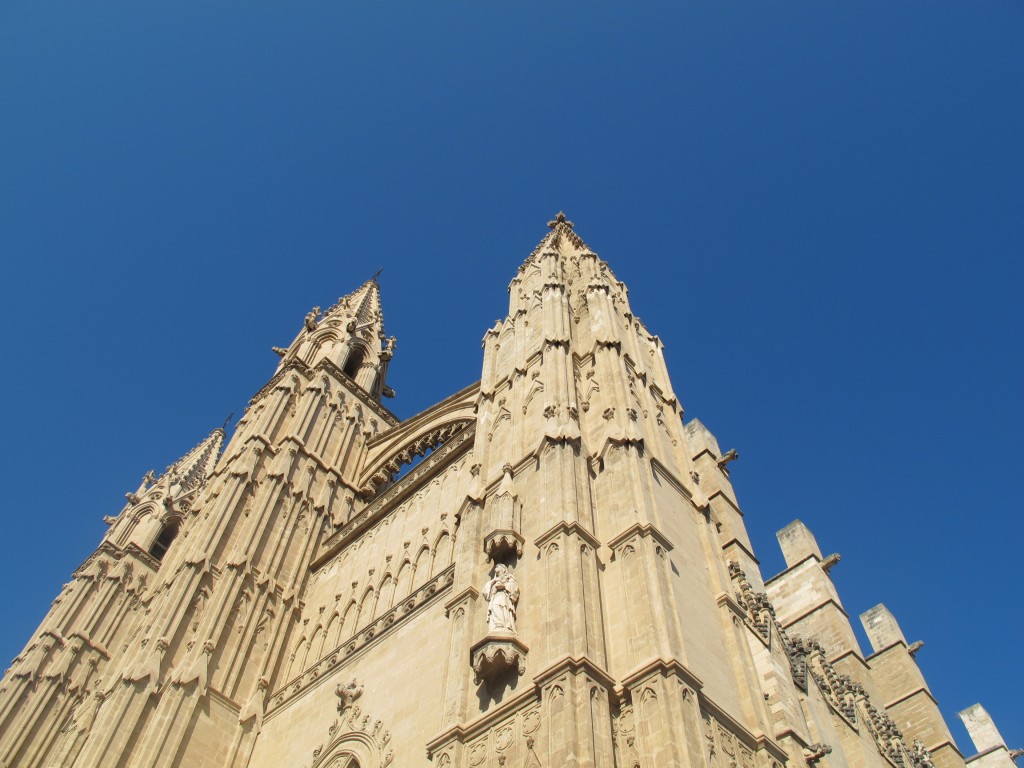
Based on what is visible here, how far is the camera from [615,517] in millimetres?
12516

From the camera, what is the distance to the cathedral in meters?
10.3

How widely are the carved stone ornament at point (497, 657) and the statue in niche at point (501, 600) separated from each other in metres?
0.15

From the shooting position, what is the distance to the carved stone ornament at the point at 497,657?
34.3 ft

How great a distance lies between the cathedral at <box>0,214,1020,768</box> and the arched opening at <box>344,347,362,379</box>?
4.32 metres

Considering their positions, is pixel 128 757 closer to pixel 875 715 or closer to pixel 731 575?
pixel 731 575

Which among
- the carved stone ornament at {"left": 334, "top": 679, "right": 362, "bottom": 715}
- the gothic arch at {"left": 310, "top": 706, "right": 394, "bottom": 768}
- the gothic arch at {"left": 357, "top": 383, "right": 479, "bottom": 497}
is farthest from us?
the gothic arch at {"left": 357, "top": 383, "right": 479, "bottom": 497}

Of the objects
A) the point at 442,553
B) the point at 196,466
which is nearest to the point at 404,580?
the point at 442,553

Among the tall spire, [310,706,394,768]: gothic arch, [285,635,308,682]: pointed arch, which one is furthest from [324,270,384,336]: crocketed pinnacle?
[310,706,394,768]: gothic arch

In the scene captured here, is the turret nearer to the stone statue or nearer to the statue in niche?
the stone statue

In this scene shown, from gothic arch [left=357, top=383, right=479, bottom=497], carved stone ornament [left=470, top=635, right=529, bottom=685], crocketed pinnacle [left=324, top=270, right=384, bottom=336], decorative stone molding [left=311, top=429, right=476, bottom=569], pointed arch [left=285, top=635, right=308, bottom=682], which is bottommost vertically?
carved stone ornament [left=470, top=635, right=529, bottom=685]

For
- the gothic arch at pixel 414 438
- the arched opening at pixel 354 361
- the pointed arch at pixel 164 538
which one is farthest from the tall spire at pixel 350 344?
the pointed arch at pixel 164 538

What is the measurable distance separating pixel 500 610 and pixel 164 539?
30.9m

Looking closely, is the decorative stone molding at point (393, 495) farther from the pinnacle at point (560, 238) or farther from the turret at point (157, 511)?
the turret at point (157, 511)

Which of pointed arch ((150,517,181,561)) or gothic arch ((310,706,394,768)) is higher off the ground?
pointed arch ((150,517,181,561))
